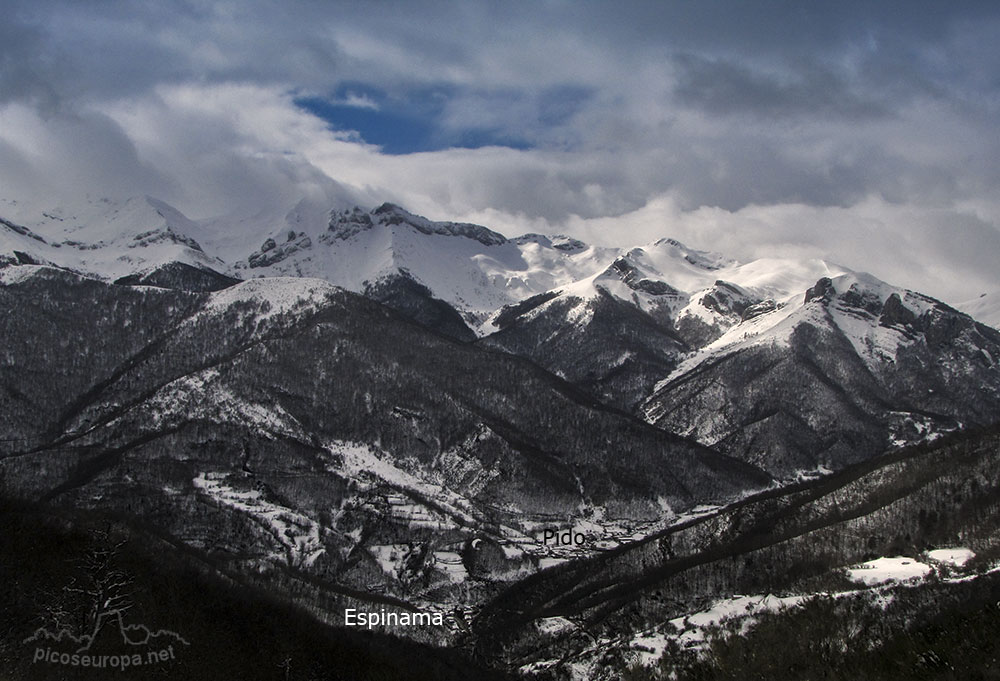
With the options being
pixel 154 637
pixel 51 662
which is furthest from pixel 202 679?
pixel 51 662

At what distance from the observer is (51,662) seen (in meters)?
173

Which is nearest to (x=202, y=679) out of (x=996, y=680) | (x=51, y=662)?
(x=51, y=662)

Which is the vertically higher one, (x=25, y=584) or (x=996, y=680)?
(x=25, y=584)

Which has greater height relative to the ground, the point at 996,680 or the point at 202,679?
the point at 202,679

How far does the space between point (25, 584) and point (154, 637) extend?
22630 mm

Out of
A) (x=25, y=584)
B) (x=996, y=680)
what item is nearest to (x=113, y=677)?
(x=25, y=584)

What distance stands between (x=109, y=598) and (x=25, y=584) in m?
15.8

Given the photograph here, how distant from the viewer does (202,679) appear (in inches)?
7510

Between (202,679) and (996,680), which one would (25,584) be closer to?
(202,679)

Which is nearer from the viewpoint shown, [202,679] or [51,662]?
[51,662]

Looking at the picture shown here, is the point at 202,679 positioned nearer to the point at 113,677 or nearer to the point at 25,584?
the point at 113,677

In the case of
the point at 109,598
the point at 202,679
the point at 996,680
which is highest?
the point at 109,598

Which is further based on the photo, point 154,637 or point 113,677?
point 154,637

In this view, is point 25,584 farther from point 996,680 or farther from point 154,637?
point 996,680
